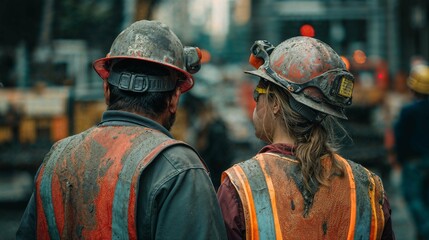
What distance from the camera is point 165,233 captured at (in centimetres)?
316

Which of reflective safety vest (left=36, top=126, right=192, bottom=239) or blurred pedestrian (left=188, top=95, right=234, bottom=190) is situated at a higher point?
reflective safety vest (left=36, top=126, right=192, bottom=239)

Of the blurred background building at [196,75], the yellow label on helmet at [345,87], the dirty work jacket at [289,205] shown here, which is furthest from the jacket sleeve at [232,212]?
the blurred background building at [196,75]

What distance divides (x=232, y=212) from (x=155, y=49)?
0.71 m

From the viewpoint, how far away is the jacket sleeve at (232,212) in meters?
3.45

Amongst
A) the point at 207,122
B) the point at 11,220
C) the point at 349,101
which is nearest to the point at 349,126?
the point at 207,122

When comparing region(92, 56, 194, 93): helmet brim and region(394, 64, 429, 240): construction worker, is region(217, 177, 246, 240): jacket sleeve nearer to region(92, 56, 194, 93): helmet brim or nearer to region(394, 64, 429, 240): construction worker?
region(92, 56, 194, 93): helmet brim

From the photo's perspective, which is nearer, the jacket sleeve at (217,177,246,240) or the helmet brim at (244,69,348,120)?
the jacket sleeve at (217,177,246,240)

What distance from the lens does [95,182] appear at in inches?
131

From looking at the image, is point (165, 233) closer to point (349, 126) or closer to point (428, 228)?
point (428, 228)

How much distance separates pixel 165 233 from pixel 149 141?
38 cm

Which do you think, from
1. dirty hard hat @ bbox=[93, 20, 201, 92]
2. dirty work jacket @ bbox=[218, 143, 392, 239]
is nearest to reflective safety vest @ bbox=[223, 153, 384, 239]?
dirty work jacket @ bbox=[218, 143, 392, 239]

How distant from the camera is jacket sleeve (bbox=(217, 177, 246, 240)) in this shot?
345 centimetres

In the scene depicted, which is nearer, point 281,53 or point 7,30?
point 281,53

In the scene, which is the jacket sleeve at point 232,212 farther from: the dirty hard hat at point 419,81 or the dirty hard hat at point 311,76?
the dirty hard hat at point 419,81
